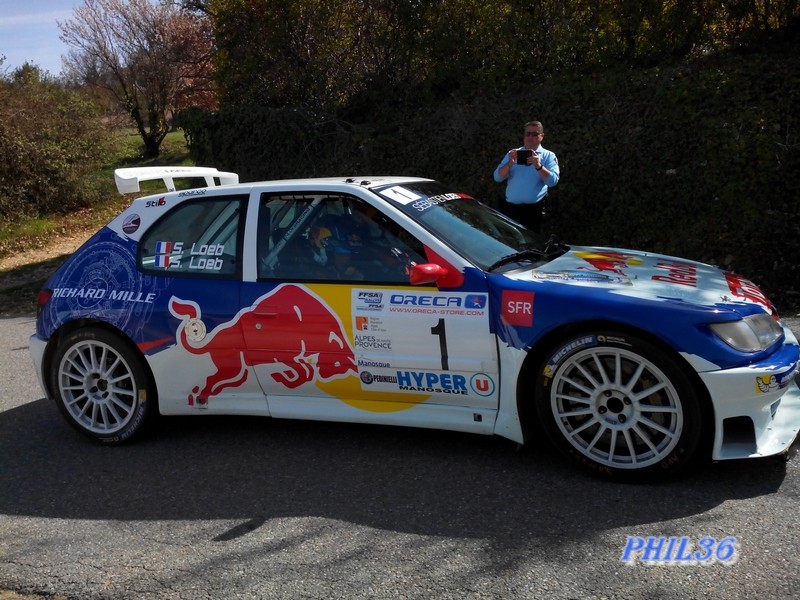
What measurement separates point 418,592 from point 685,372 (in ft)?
5.43

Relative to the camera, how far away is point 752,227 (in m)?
8.38

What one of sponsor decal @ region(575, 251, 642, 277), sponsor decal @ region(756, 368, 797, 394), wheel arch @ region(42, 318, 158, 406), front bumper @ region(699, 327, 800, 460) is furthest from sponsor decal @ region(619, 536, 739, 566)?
wheel arch @ region(42, 318, 158, 406)

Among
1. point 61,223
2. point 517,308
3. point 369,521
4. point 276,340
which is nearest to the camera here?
point 369,521

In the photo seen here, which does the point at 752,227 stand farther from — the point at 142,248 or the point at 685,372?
the point at 142,248

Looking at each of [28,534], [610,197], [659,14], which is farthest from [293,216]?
[659,14]

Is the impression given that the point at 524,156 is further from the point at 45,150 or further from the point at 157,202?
the point at 45,150

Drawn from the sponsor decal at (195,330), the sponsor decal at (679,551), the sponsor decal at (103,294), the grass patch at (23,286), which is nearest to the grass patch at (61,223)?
the grass patch at (23,286)

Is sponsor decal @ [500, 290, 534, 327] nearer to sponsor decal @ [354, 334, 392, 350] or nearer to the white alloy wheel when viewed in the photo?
sponsor decal @ [354, 334, 392, 350]

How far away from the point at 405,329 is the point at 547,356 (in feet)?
2.54

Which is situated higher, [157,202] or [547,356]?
[157,202]

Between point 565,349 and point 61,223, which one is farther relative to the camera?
point 61,223

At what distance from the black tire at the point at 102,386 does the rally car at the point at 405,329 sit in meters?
0.01

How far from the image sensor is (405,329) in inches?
176

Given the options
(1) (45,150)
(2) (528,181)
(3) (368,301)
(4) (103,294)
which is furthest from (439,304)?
(1) (45,150)
